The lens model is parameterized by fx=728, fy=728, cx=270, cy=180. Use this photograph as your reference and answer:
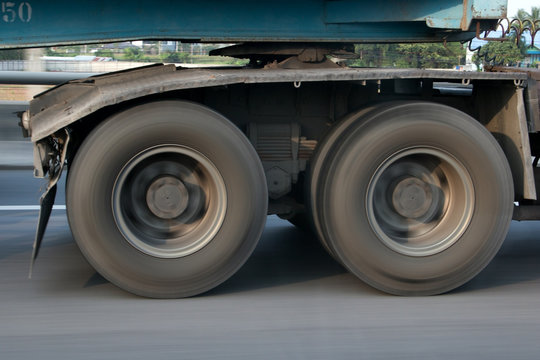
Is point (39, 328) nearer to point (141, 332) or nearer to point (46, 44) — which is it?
point (141, 332)

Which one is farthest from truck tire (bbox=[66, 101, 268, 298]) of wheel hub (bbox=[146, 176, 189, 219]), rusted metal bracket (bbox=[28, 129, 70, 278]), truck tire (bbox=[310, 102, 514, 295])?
truck tire (bbox=[310, 102, 514, 295])

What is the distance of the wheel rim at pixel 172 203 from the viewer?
4.00m

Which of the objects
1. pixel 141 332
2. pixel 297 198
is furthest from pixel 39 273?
pixel 297 198

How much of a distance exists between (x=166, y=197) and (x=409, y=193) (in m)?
1.43

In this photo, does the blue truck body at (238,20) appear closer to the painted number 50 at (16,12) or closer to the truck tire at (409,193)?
the painted number 50 at (16,12)

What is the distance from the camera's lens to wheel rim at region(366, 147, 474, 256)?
4242mm

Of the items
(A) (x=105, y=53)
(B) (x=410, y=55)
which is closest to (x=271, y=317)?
(B) (x=410, y=55)

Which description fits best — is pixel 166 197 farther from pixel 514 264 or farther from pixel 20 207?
pixel 20 207

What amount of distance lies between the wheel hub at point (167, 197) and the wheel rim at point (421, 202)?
111cm

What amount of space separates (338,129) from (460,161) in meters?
0.73

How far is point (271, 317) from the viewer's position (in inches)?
151

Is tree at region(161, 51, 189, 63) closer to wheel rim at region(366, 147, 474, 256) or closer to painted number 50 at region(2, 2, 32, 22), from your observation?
painted number 50 at region(2, 2, 32, 22)

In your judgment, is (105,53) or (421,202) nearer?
(421,202)

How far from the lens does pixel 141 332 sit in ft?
11.7
